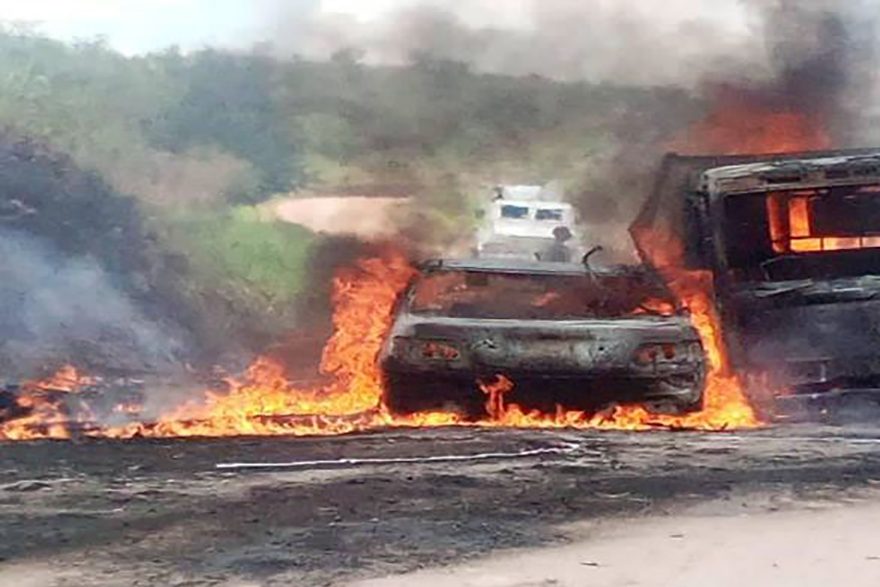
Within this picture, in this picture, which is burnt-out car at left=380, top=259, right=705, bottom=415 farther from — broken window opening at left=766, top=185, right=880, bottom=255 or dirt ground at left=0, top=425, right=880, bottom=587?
broken window opening at left=766, top=185, right=880, bottom=255

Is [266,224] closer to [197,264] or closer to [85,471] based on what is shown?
[197,264]

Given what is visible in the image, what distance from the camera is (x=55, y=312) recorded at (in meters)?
6.69

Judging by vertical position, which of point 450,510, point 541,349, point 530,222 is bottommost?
point 450,510

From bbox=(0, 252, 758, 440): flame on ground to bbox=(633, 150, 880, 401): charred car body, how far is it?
24 centimetres

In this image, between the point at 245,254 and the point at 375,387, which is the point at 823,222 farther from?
the point at 245,254

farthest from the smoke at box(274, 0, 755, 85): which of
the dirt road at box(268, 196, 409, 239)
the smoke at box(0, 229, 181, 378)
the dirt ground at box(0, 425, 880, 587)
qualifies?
the dirt ground at box(0, 425, 880, 587)

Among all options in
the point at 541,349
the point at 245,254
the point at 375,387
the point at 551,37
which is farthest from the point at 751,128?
the point at 245,254

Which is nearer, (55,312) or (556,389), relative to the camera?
(556,389)

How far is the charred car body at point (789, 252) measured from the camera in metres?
6.17

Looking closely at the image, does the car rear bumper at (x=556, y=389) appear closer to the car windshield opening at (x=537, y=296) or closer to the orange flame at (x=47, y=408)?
the car windshield opening at (x=537, y=296)

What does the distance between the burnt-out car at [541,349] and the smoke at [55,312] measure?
4.79 ft

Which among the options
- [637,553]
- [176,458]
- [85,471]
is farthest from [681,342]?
[85,471]

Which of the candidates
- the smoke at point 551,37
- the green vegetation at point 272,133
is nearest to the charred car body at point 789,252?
the green vegetation at point 272,133

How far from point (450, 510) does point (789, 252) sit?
2531 mm
